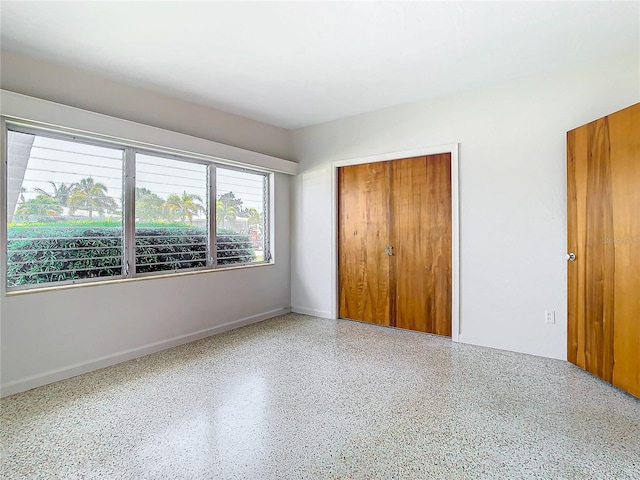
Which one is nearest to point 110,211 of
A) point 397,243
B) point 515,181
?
point 397,243

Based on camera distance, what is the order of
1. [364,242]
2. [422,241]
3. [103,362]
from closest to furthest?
[103,362] < [422,241] < [364,242]

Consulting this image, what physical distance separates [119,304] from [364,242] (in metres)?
2.77

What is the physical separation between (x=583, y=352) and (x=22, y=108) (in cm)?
470

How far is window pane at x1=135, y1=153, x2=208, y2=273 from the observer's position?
11.1 ft

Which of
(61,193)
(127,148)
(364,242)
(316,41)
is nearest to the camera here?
(316,41)

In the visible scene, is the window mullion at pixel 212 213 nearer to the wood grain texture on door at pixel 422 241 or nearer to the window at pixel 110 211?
the window at pixel 110 211

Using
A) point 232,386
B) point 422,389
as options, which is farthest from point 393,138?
point 232,386

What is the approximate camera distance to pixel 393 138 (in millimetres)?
4062

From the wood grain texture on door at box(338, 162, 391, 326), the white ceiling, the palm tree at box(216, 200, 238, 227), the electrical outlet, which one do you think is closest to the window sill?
the palm tree at box(216, 200, 238, 227)

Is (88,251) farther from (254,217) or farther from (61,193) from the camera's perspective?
(254,217)

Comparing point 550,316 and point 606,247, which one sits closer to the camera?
point 606,247

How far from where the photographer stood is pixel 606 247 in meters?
2.58

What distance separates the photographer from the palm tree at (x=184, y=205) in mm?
3624

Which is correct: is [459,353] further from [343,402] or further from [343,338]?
[343,402]
